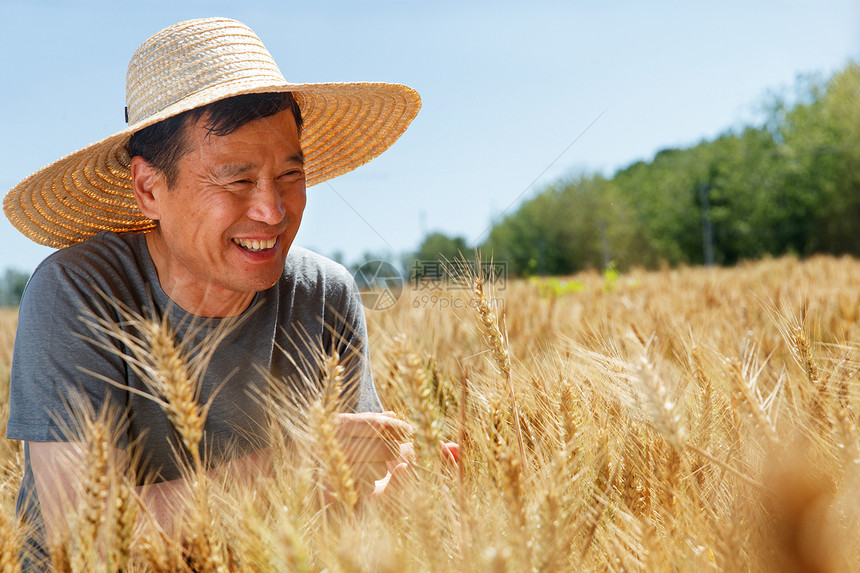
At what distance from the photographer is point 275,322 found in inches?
71.4

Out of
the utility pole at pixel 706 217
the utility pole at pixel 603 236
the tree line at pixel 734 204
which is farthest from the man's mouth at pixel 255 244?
the utility pole at pixel 603 236

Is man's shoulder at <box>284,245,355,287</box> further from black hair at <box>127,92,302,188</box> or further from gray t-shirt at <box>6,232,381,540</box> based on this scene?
black hair at <box>127,92,302,188</box>

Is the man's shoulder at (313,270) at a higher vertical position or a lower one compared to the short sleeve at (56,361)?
higher

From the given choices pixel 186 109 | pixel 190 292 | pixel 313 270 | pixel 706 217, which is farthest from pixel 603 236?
pixel 186 109

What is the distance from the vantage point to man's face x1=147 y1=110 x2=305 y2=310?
1487 mm

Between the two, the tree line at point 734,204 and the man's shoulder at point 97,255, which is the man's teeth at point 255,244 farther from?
the tree line at point 734,204

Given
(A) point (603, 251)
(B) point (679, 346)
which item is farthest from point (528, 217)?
(B) point (679, 346)

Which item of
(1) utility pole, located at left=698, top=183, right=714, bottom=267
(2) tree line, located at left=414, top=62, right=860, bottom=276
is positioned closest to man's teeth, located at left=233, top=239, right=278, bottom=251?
(2) tree line, located at left=414, top=62, right=860, bottom=276

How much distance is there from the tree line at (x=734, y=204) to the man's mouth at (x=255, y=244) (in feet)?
63.4

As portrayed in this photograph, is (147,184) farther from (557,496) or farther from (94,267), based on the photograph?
(557,496)

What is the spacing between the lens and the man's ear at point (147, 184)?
1595 millimetres

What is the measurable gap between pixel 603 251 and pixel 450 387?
142 feet

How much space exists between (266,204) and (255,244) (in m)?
0.12

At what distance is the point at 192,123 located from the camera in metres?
1.51
